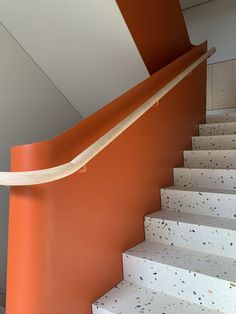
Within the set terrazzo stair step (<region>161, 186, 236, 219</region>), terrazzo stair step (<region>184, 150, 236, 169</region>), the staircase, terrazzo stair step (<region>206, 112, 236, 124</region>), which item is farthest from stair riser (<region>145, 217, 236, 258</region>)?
terrazzo stair step (<region>206, 112, 236, 124</region>)

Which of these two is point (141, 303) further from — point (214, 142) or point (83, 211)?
point (214, 142)

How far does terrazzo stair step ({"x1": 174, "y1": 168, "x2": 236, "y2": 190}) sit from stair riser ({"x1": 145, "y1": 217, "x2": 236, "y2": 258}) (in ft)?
1.54

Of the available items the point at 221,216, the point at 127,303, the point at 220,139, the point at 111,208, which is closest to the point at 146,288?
the point at 127,303

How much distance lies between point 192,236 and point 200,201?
0.95ft

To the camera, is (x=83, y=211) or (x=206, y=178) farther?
(x=206, y=178)

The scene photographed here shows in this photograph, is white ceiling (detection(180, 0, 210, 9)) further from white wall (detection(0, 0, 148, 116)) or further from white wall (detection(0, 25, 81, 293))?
white wall (detection(0, 25, 81, 293))

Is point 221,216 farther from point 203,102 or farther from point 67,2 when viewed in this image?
point 67,2

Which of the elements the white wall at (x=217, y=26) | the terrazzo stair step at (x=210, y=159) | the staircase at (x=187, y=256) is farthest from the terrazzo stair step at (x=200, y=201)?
the white wall at (x=217, y=26)

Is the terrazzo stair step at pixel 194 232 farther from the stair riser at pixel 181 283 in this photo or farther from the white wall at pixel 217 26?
the white wall at pixel 217 26

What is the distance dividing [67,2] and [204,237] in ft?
5.82

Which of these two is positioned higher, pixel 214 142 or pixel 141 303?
pixel 214 142

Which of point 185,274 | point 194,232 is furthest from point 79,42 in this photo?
point 185,274

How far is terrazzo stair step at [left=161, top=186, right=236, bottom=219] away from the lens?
1.61 metres

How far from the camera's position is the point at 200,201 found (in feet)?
5.66
